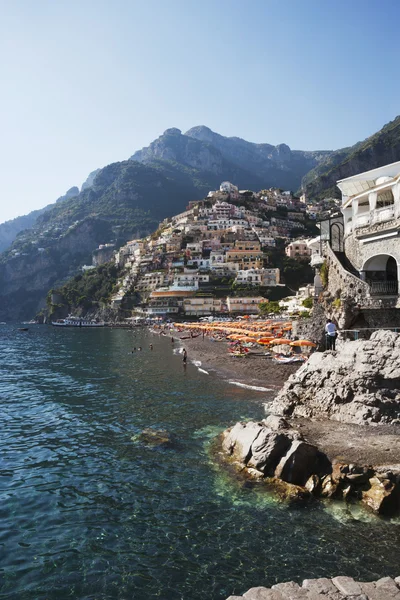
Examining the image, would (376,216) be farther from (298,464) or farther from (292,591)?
(292,591)

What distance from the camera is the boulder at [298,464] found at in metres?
9.89

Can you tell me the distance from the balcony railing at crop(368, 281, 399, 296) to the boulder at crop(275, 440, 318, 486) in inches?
550

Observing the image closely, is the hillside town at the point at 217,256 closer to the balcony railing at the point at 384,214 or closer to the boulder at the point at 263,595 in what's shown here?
the balcony railing at the point at 384,214

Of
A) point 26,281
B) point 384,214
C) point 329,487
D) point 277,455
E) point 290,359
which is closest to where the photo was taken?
point 329,487

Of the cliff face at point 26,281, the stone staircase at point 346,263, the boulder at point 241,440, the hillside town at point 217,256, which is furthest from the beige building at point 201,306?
the cliff face at point 26,281

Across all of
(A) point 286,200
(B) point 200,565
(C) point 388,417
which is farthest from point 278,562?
(A) point 286,200

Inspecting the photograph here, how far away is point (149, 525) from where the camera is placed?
27.8 ft

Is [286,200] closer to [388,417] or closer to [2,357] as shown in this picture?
[2,357]

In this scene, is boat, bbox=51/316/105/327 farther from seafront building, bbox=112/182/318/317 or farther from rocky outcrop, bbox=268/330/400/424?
rocky outcrop, bbox=268/330/400/424

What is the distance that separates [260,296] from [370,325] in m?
76.8

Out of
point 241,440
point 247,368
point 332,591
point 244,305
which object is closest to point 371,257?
point 247,368

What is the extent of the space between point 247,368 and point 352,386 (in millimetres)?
16242

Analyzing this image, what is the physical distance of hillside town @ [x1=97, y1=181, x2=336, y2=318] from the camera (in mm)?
104188

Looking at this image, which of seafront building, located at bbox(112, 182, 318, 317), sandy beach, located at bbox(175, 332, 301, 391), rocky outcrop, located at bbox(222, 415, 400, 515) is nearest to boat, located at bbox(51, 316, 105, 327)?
seafront building, located at bbox(112, 182, 318, 317)
